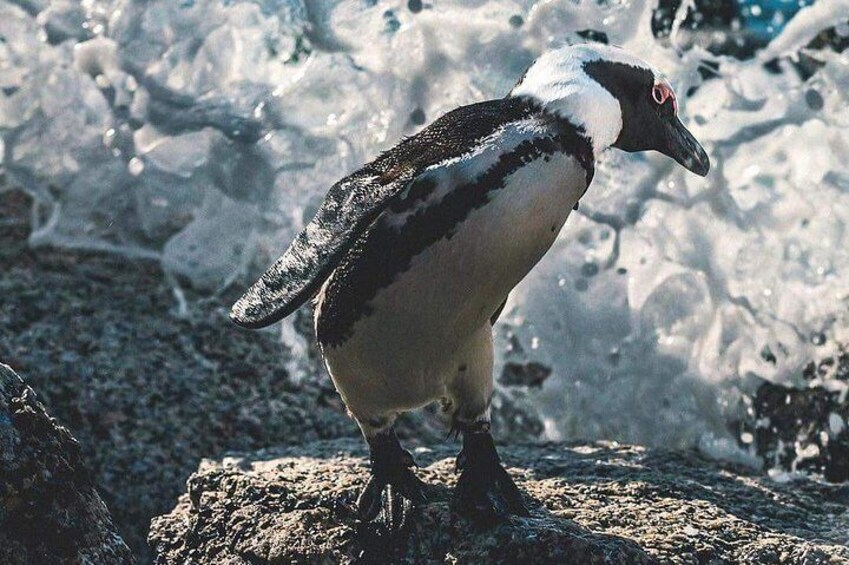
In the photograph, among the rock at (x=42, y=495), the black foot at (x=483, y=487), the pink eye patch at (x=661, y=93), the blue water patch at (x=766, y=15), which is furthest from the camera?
the blue water patch at (x=766, y=15)

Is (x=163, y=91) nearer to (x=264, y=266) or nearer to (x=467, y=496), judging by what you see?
(x=264, y=266)

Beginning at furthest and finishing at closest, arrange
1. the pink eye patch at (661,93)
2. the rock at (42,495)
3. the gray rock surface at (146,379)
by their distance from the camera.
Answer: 1. the gray rock surface at (146,379)
2. the pink eye patch at (661,93)
3. the rock at (42,495)

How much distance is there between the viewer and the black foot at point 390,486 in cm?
262

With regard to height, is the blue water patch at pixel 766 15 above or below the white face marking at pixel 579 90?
below

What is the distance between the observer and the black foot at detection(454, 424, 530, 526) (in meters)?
2.54

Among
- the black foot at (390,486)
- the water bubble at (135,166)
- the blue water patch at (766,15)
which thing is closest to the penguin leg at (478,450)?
the black foot at (390,486)

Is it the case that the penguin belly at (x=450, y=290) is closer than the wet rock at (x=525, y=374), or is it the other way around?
the penguin belly at (x=450, y=290)

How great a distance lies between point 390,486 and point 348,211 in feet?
2.04

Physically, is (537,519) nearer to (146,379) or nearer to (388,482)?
(388,482)

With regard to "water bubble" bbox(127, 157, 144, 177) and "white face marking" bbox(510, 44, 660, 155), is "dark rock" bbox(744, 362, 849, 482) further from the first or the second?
"water bubble" bbox(127, 157, 144, 177)

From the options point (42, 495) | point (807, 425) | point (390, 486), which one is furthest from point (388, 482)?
point (807, 425)

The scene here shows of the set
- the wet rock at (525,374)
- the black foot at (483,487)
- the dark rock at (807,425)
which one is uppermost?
the black foot at (483,487)

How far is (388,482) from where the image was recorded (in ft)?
8.85

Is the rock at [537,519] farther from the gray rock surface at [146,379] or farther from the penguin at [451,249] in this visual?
the gray rock surface at [146,379]
